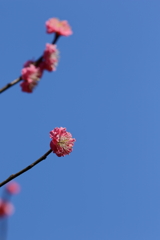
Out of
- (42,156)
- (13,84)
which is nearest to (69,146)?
(42,156)

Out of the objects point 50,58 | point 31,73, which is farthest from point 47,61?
point 31,73

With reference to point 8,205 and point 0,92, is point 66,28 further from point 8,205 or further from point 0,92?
point 8,205

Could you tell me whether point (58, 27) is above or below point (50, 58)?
above

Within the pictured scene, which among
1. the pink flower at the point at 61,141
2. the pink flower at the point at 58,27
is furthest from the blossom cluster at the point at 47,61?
the pink flower at the point at 61,141

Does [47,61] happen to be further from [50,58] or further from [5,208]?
[5,208]

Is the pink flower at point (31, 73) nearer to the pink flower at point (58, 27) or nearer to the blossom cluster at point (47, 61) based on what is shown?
the blossom cluster at point (47, 61)

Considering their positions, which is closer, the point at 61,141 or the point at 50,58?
the point at 50,58

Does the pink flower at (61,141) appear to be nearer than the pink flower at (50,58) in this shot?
No

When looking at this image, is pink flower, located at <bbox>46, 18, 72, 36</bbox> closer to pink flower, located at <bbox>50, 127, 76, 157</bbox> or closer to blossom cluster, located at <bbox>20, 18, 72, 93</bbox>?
blossom cluster, located at <bbox>20, 18, 72, 93</bbox>
